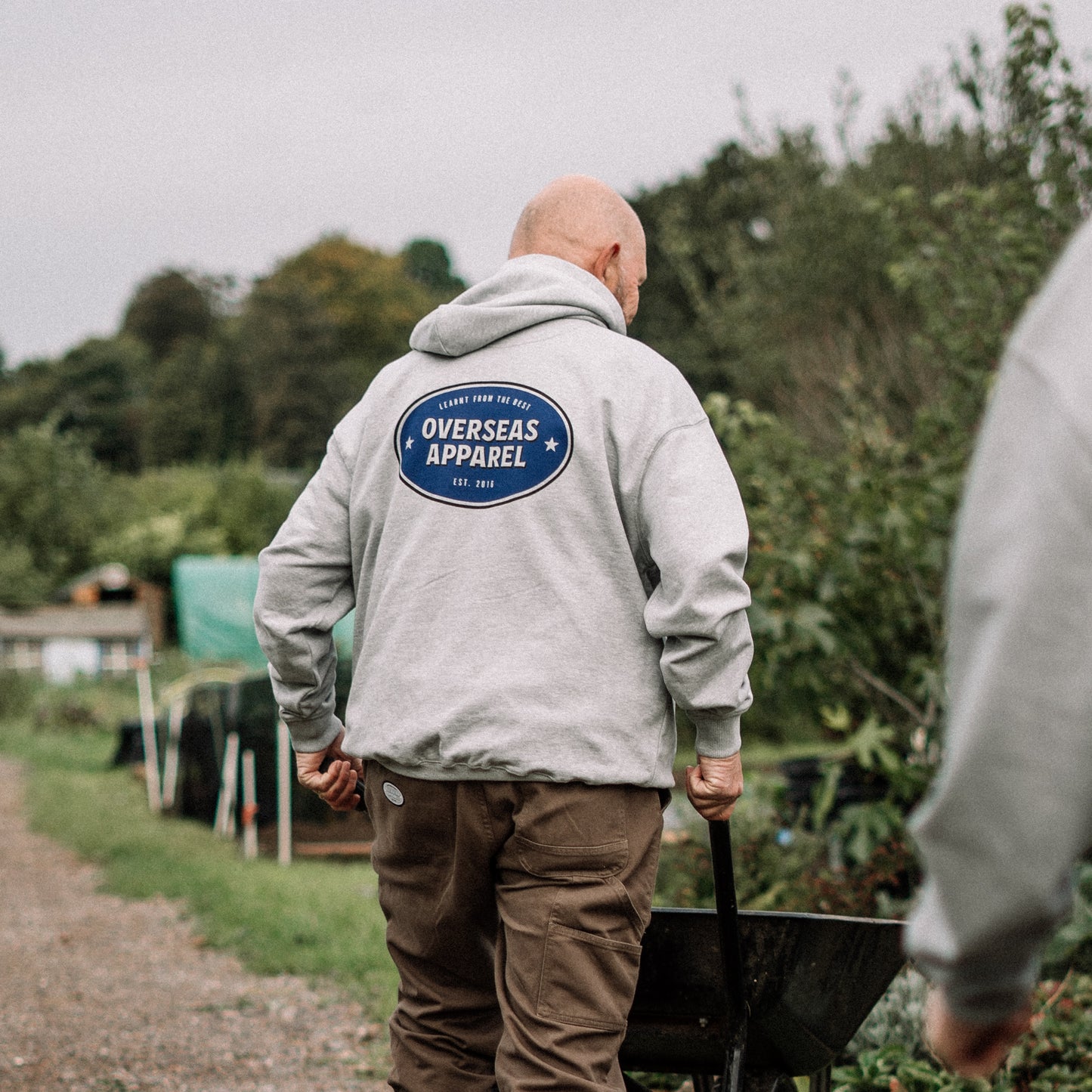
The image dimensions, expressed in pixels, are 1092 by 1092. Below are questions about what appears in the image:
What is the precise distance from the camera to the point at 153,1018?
4812mm

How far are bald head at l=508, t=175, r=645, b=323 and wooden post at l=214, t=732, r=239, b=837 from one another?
673 centimetres

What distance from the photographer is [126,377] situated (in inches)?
2275

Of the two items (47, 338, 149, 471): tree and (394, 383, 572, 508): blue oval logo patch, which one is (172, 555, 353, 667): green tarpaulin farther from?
(47, 338, 149, 471): tree

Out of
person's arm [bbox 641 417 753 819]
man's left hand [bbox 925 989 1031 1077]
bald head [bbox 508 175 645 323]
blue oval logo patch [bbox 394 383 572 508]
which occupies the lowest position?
man's left hand [bbox 925 989 1031 1077]

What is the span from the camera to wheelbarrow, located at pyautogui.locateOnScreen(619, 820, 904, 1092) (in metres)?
2.48

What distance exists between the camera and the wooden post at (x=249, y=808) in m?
8.37

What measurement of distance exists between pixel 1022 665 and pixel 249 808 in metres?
7.83

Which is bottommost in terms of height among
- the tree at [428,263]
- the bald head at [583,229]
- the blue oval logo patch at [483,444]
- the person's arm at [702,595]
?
the person's arm at [702,595]

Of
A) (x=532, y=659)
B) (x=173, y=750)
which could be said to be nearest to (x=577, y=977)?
(x=532, y=659)

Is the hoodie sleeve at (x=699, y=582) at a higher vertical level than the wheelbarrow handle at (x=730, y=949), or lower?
higher

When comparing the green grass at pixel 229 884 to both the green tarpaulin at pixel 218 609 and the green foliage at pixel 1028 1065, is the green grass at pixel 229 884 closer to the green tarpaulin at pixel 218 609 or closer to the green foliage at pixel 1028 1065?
the green foliage at pixel 1028 1065

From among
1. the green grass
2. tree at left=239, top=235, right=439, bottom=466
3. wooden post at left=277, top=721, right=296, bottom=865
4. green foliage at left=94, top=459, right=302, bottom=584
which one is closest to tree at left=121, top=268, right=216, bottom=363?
tree at left=239, top=235, right=439, bottom=466

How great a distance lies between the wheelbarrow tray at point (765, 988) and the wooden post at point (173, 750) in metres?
8.25

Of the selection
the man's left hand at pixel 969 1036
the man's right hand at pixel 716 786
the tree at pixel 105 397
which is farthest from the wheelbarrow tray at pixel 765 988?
the tree at pixel 105 397
